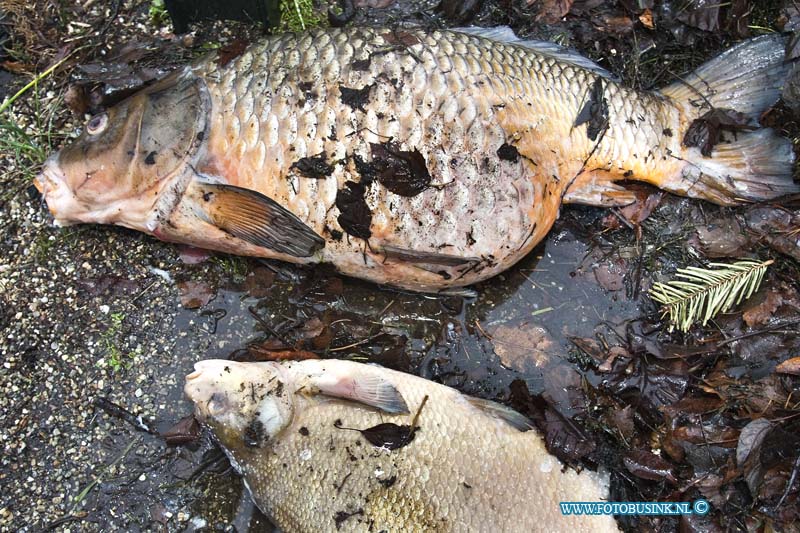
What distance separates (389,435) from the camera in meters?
2.91

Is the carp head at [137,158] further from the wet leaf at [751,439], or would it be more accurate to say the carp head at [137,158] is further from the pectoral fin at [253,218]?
the wet leaf at [751,439]

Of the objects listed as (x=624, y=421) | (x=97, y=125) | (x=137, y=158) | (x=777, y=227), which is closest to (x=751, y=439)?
(x=624, y=421)

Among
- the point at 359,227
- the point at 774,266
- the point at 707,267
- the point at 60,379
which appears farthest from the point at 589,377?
the point at 60,379

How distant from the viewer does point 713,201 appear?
3453 millimetres

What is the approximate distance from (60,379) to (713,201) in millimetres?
3820

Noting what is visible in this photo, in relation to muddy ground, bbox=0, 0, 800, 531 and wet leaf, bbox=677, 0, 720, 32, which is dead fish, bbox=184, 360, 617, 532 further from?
wet leaf, bbox=677, 0, 720, 32

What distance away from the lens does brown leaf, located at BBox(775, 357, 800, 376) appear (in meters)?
3.19

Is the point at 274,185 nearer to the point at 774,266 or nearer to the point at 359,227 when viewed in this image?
the point at 359,227

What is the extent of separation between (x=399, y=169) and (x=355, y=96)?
1.37 feet

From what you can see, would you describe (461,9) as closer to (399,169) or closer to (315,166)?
(399,169)

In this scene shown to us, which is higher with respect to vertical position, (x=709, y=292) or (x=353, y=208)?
(x=353, y=208)

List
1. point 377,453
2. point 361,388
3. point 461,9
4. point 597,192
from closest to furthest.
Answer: point 377,453 < point 361,388 < point 597,192 < point 461,9

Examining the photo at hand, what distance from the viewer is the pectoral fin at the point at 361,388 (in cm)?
295

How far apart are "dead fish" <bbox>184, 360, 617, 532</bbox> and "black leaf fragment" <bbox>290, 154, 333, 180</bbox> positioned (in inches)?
38.4
